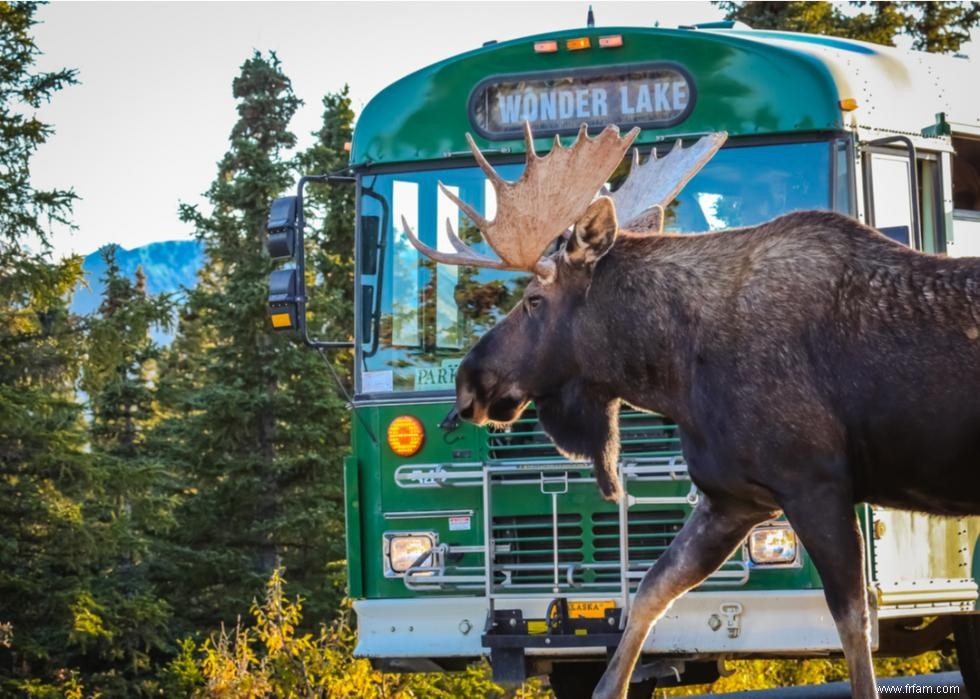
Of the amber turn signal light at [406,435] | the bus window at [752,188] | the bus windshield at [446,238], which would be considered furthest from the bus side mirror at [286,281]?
the bus window at [752,188]

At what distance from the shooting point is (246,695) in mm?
11148

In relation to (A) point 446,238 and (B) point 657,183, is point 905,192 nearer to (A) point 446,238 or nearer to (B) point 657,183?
(B) point 657,183

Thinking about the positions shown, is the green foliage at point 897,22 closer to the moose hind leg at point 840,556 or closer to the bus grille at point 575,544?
the bus grille at point 575,544

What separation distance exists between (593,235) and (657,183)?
1.03m

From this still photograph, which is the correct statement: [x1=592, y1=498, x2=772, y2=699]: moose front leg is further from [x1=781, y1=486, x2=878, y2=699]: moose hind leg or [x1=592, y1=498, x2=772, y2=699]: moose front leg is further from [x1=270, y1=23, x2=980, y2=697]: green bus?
[x1=270, y1=23, x2=980, y2=697]: green bus

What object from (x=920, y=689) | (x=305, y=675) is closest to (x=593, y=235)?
(x=305, y=675)

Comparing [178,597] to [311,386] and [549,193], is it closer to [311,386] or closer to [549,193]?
[311,386]

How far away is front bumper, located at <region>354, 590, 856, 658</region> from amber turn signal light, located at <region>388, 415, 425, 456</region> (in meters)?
0.85

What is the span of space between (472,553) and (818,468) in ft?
11.1

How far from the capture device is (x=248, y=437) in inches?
1008

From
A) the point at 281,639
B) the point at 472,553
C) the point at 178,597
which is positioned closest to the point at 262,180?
the point at 178,597

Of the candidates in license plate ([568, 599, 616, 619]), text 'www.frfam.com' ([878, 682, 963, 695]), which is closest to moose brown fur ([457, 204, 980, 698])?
license plate ([568, 599, 616, 619])

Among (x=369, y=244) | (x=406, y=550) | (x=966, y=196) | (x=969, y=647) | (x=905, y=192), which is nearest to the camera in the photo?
(x=905, y=192)

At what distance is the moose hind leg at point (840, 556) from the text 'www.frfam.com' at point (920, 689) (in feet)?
14.4
